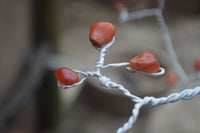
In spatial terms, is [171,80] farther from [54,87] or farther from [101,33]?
[101,33]

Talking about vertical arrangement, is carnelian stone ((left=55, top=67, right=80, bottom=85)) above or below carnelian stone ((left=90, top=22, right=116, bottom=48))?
below

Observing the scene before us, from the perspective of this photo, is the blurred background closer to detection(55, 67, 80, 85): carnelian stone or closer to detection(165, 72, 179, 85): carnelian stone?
detection(165, 72, 179, 85): carnelian stone

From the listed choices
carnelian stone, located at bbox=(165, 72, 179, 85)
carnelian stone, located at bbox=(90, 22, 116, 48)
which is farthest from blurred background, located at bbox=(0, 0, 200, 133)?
carnelian stone, located at bbox=(90, 22, 116, 48)

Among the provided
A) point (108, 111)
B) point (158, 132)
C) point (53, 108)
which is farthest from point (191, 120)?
point (53, 108)

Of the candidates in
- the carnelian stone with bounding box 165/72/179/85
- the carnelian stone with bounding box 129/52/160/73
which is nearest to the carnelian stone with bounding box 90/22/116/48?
the carnelian stone with bounding box 129/52/160/73

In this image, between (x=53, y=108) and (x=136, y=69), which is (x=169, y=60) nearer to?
(x=53, y=108)

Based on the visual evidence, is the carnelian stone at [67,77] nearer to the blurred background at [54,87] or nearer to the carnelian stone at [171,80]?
the blurred background at [54,87]

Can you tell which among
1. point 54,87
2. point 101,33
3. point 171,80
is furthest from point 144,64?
point 54,87

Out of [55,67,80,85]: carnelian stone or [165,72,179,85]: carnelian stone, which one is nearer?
[55,67,80,85]: carnelian stone
